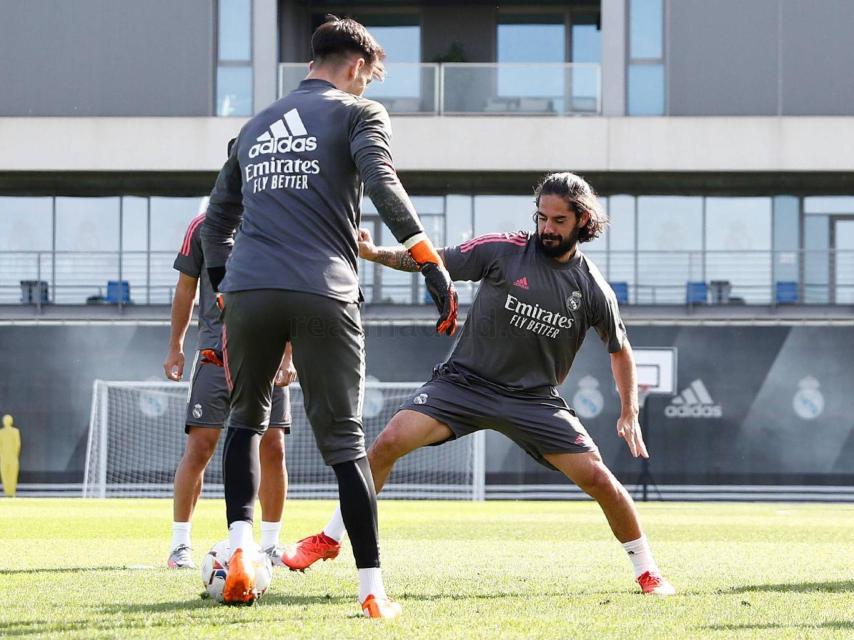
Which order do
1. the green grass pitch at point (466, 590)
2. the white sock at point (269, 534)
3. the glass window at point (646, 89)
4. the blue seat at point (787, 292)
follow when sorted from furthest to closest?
the glass window at point (646, 89) < the blue seat at point (787, 292) < the white sock at point (269, 534) < the green grass pitch at point (466, 590)

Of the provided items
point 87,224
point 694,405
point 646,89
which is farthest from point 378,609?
point 87,224

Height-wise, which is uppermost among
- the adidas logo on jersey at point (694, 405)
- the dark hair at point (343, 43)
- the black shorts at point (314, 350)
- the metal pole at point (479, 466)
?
the dark hair at point (343, 43)

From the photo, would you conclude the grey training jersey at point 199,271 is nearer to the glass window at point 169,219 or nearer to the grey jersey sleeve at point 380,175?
the grey jersey sleeve at point 380,175

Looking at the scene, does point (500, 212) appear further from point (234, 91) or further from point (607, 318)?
point (607, 318)

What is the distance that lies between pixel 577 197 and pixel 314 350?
1.70 metres

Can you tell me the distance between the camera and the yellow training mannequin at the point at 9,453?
74.8ft

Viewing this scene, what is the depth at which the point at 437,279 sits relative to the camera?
4113 millimetres

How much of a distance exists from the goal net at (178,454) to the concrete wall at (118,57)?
6.04m

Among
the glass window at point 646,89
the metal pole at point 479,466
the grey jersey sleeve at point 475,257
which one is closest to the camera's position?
the grey jersey sleeve at point 475,257

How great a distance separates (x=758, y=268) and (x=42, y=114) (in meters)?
14.0

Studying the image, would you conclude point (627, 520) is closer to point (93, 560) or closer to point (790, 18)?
point (93, 560)

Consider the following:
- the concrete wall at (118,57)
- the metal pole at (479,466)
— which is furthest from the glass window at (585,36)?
the metal pole at (479,466)

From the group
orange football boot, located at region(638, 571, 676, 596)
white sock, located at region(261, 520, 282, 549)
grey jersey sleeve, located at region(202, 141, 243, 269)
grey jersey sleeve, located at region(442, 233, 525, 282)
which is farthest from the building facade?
grey jersey sleeve, located at region(202, 141, 243, 269)

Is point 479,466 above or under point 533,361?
under
